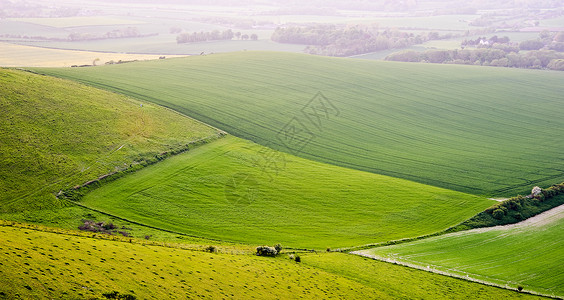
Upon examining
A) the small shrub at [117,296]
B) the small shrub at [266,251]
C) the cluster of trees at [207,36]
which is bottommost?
the small shrub at [266,251]

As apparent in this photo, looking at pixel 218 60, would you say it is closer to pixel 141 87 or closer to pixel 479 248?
pixel 141 87

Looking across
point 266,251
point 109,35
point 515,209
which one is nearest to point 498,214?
point 515,209

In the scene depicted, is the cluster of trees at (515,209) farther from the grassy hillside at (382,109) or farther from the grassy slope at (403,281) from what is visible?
the grassy slope at (403,281)

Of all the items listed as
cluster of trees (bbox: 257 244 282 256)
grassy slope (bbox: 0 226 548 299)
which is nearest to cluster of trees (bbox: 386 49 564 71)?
grassy slope (bbox: 0 226 548 299)

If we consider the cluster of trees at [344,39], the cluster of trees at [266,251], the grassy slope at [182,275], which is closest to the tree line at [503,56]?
the cluster of trees at [344,39]

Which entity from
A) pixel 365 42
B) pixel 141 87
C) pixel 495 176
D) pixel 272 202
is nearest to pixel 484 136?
pixel 495 176

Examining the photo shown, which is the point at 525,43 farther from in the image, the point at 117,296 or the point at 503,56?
the point at 117,296
